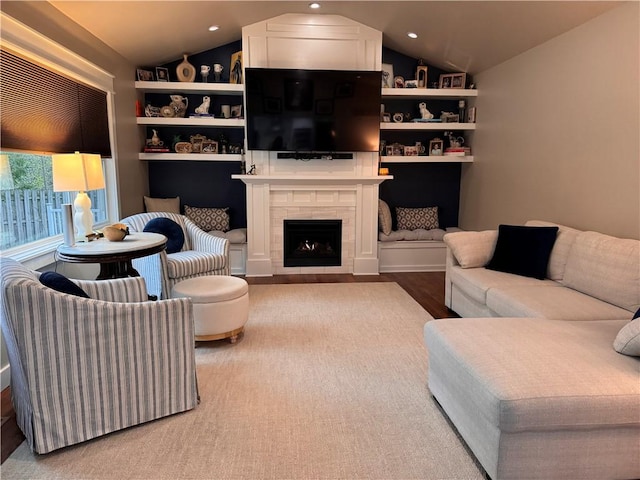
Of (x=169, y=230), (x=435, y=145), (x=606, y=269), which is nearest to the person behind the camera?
(x=606, y=269)

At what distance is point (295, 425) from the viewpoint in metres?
2.21

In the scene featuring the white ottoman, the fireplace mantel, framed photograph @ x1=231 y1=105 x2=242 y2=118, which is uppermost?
framed photograph @ x1=231 y1=105 x2=242 y2=118

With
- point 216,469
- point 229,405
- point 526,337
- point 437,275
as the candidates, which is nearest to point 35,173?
point 229,405

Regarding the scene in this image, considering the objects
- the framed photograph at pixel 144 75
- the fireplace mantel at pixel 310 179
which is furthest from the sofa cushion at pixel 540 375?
the framed photograph at pixel 144 75

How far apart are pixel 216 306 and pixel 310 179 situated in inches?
93.8

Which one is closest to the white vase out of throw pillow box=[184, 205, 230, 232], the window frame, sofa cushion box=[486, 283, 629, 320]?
the window frame

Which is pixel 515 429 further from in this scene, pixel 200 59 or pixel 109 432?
pixel 200 59

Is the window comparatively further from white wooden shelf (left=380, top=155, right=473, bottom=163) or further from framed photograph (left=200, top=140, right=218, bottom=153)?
white wooden shelf (left=380, top=155, right=473, bottom=163)

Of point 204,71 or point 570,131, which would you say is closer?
point 570,131

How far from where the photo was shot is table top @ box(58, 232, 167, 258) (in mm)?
2799

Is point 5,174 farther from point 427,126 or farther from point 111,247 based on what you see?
point 427,126

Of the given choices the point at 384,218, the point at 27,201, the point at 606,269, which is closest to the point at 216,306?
the point at 27,201

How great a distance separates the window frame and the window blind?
2.2 inches

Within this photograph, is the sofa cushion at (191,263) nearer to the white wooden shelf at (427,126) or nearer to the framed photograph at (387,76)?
the white wooden shelf at (427,126)
